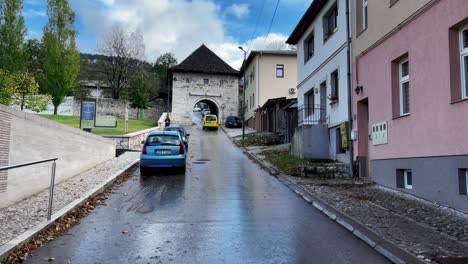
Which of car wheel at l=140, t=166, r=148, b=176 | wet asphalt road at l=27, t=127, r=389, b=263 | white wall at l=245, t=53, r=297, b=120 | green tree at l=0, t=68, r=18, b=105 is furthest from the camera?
white wall at l=245, t=53, r=297, b=120

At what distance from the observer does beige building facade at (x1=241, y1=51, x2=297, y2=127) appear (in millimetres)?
47031

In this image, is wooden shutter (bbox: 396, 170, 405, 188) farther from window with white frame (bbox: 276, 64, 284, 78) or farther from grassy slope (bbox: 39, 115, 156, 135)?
window with white frame (bbox: 276, 64, 284, 78)

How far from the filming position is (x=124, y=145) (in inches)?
896

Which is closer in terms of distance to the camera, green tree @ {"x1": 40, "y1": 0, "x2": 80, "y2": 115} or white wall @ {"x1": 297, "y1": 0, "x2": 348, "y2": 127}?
white wall @ {"x1": 297, "y1": 0, "x2": 348, "y2": 127}

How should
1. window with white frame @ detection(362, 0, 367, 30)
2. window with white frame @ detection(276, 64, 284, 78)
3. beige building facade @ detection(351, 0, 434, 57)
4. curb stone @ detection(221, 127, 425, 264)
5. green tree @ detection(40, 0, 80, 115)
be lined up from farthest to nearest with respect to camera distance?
window with white frame @ detection(276, 64, 284, 78)
green tree @ detection(40, 0, 80, 115)
window with white frame @ detection(362, 0, 367, 30)
beige building facade @ detection(351, 0, 434, 57)
curb stone @ detection(221, 127, 425, 264)

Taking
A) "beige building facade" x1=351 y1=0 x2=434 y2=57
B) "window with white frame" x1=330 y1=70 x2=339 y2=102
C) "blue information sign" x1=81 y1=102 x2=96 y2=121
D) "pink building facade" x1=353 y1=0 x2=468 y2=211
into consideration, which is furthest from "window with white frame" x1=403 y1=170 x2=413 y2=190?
"blue information sign" x1=81 y1=102 x2=96 y2=121

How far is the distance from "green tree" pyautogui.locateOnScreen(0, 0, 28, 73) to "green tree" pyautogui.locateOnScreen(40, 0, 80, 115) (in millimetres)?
5043

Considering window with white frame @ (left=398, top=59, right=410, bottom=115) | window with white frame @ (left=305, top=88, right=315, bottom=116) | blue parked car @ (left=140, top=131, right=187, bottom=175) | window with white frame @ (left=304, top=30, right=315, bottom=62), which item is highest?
window with white frame @ (left=304, top=30, right=315, bottom=62)

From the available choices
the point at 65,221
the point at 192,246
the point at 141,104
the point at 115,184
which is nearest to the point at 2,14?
the point at 141,104

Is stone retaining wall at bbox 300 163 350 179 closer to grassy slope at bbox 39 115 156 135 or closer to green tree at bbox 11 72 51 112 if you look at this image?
grassy slope at bbox 39 115 156 135

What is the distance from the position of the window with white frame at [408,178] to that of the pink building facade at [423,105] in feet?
0.09

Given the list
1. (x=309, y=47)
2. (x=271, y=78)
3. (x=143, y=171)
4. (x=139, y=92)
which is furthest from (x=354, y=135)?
(x=139, y=92)

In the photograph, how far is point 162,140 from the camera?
1526 centimetres

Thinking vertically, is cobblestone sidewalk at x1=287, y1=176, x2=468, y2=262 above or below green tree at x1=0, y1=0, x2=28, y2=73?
below
